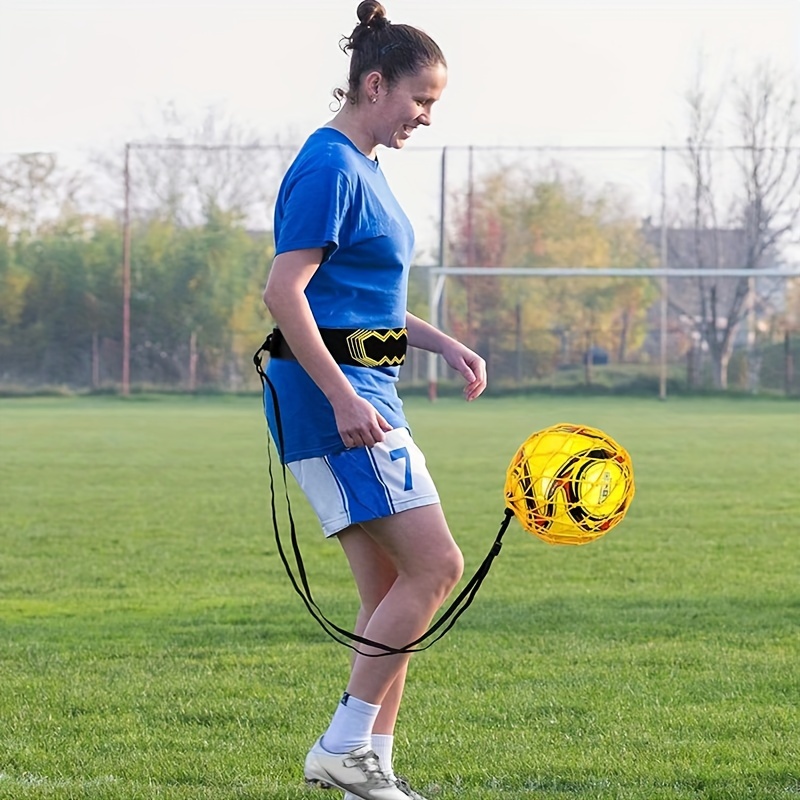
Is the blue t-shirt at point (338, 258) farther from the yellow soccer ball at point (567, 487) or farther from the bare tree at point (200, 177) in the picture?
the bare tree at point (200, 177)

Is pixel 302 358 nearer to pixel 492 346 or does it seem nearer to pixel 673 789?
pixel 673 789

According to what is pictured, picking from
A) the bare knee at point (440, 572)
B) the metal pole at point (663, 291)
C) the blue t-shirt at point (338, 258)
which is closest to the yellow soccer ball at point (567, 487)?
the bare knee at point (440, 572)

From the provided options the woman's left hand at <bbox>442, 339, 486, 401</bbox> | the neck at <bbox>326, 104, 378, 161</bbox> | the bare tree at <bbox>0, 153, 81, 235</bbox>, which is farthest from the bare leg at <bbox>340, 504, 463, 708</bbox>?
the bare tree at <bbox>0, 153, 81, 235</bbox>

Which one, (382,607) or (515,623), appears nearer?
(382,607)

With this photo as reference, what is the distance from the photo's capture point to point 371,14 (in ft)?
12.6

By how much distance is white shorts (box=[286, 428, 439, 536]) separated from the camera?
377 cm

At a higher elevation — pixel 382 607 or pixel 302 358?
pixel 302 358

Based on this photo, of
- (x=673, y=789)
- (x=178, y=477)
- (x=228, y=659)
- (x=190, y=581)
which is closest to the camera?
(x=673, y=789)

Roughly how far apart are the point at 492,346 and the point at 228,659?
114ft

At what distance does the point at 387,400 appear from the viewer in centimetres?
390

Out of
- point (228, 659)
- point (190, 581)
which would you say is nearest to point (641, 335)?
point (190, 581)

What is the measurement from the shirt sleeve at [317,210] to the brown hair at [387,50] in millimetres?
271

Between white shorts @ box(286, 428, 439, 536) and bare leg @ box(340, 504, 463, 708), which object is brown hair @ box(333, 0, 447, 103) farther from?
bare leg @ box(340, 504, 463, 708)

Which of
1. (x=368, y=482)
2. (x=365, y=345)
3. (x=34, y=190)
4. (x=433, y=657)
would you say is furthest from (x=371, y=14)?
(x=34, y=190)
